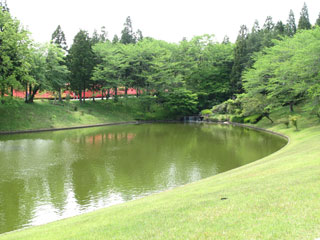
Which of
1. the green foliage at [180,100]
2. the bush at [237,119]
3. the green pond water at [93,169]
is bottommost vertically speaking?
the green pond water at [93,169]

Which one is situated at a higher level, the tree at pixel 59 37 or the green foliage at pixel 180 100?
the tree at pixel 59 37

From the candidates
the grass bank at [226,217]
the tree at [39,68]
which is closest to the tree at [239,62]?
the tree at [39,68]

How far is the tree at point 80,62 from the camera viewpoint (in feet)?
157

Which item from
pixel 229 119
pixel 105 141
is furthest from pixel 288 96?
pixel 105 141

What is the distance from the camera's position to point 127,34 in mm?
73312

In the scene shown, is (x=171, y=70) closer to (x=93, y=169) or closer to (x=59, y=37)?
(x=59, y=37)

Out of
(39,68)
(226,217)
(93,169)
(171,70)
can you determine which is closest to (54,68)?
(39,68)

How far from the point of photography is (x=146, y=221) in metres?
7.05

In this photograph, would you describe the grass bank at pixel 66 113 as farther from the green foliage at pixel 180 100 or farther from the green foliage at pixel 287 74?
the green foliage at pixel 287 74

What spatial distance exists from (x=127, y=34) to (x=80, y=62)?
27972 millimetres

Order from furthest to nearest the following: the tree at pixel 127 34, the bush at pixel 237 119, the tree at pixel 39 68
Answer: the tree at pixel 127 34 < the bush at pixel 237 119 < the tree at pixel 39 68

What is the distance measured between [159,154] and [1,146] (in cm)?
1412

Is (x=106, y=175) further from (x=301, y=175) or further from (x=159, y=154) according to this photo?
(x=301, y=175)

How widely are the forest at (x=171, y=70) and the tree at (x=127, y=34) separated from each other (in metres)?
14.9
